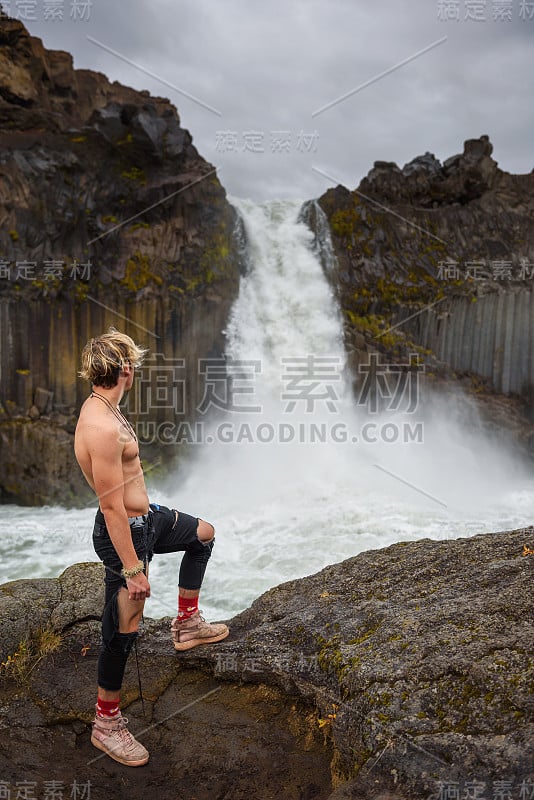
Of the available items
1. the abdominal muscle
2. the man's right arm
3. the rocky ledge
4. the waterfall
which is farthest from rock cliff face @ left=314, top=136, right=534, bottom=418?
the man's right arm

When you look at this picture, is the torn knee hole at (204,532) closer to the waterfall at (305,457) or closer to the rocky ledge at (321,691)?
the rocky ledge at (321,691)

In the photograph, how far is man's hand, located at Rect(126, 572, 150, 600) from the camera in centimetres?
350

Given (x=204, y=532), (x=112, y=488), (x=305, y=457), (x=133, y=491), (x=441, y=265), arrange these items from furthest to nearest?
1. (x=441, y=265)
2. (x=305, y=457)
3. (x=204, y=532)
4. (x=133, y=491)
5. (x=112, y=488)

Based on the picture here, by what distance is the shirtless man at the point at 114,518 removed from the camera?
3467mm

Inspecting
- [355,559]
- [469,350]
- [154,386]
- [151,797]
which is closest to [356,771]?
[151,797]

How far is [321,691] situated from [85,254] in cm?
1351

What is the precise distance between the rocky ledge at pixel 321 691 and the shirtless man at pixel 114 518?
229 millimetres

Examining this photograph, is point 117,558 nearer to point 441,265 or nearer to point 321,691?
point 321,691

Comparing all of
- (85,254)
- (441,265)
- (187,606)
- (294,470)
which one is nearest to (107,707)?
(187,606)

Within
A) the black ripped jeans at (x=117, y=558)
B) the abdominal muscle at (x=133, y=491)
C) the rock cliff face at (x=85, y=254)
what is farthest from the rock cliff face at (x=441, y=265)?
the abdominal muscle at (x=133, y=491)

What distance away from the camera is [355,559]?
210 inches

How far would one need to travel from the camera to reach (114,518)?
11.4 ft

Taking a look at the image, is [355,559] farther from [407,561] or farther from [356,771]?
[356,771]

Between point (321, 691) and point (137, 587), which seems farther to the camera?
point (321, 691)
